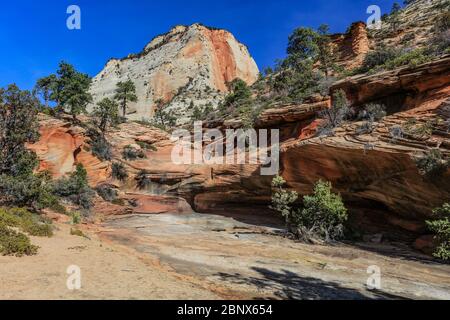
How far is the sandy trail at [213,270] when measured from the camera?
30.1 feet

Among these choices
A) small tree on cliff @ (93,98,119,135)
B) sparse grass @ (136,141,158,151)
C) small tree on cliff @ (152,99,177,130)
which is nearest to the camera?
small tree on cliff @ (93,98,119,135)

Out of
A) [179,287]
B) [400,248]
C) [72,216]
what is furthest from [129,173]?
[179,287]

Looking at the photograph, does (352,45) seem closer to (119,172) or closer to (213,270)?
(119,172)

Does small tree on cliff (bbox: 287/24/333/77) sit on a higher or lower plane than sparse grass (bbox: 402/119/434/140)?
higher

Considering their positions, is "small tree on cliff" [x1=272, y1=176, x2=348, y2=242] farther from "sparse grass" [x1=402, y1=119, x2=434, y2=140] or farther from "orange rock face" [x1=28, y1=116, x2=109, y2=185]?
"orange rock face" [x1=28, y1=116, x2=109, y2=185]

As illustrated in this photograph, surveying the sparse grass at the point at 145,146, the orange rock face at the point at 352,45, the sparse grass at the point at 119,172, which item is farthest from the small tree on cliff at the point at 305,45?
the sparse grass at the point at 119,172

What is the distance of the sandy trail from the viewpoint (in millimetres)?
9180

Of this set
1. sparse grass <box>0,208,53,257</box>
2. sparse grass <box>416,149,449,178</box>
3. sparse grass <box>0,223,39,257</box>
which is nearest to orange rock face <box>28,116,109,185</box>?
sparse grass <box>0,208,53,257</box>

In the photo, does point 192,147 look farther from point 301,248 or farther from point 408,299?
point 408,299

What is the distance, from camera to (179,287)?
9.79m

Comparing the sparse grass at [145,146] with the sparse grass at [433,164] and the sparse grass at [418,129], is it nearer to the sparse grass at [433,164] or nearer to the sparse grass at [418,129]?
the sparse grass at [418,129]

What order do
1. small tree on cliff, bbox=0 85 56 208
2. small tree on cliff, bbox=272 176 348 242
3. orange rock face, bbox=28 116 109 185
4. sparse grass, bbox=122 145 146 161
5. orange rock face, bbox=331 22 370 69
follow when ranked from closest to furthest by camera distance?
small tree on cliff, bbox=272 176 348 242
small tree on cliff, bbox=0 85 56 208
orange rock face, bbox=28 116 109 185
sparse grass, bbox=122 145 146 161
orange rock face, bbox=331 22 370 69

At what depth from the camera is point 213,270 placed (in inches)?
515

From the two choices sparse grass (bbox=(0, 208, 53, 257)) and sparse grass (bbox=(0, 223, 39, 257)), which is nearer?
sparse grass (bbox=(0, 223, 39, 257))
